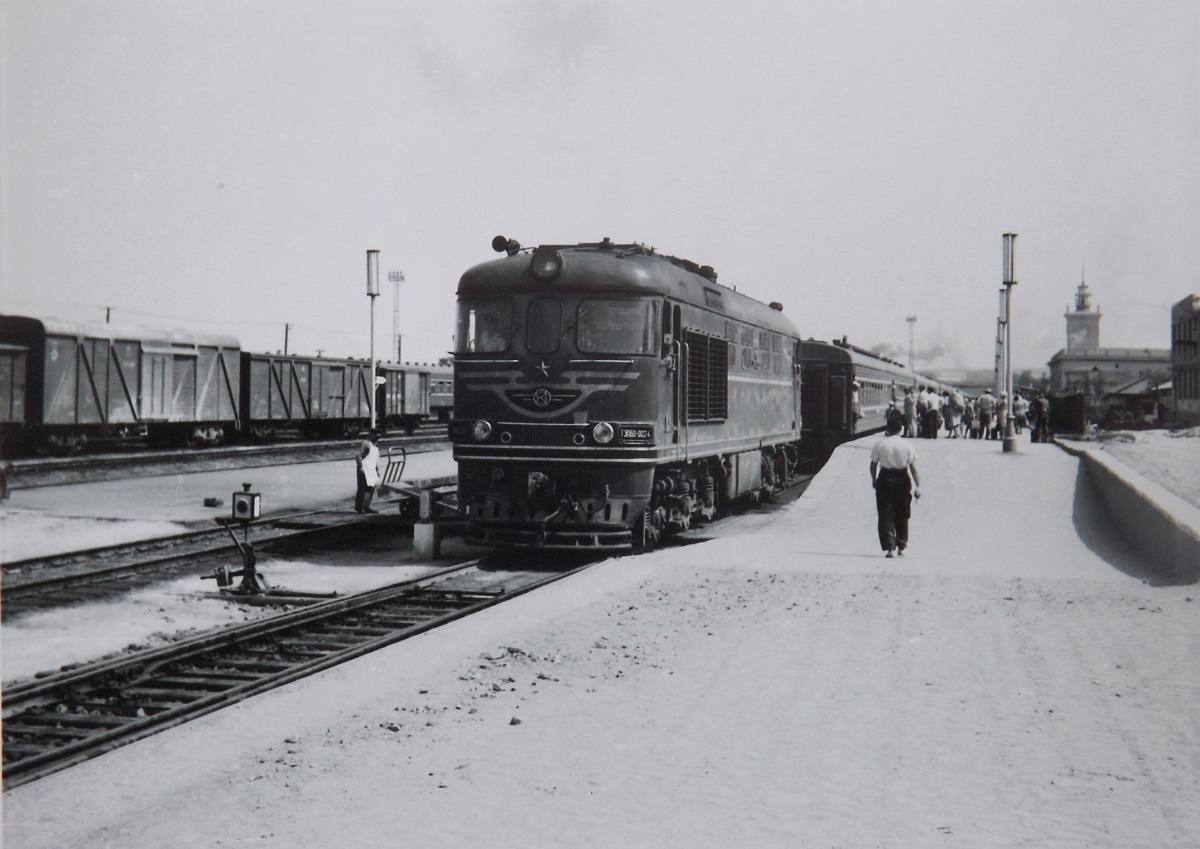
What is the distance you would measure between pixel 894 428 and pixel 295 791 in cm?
897

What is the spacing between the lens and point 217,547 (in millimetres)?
14688

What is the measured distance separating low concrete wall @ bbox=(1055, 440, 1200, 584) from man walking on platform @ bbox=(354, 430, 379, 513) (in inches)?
427

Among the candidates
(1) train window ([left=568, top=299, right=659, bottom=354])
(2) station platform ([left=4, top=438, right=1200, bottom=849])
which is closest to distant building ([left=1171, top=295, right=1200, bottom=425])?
(1) train window ([left=568, top=299, right=659, bottom=354])

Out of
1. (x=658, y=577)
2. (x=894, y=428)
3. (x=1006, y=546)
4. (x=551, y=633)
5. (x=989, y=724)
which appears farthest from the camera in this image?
(x=1006, y=546)

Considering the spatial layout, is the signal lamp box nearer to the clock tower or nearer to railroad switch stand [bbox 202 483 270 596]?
railroad switch stand [bbox 202 483 270 596]

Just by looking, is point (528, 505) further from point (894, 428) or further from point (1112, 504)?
point (1112, 504)

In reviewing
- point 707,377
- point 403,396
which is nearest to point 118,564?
Answer: point 707,377

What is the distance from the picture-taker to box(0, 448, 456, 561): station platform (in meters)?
16.3

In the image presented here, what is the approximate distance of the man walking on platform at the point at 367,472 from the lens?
18.9 meters

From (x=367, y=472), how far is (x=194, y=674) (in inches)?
415

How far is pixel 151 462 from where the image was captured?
25.3 m

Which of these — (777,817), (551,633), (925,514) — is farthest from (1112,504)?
(777,817)

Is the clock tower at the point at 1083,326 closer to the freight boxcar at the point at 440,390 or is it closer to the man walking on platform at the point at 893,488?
the freight boxcar at the point at 440,390

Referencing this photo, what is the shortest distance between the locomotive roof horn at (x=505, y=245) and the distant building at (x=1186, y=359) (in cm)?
3799
